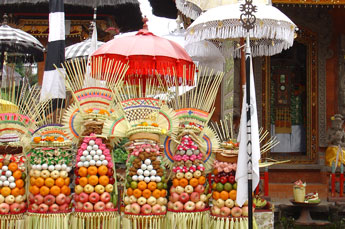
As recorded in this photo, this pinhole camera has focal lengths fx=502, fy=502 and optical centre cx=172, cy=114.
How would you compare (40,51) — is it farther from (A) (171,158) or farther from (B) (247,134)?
(B) (247,134)

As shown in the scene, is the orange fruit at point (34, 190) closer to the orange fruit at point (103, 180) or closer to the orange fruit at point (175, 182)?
the orange fruit at point (103, 180)

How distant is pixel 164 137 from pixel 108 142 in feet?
1.67

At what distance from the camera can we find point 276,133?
884cm

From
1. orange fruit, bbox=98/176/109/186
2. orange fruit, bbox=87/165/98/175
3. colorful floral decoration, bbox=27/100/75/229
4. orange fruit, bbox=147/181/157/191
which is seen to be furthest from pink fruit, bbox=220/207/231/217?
colorful floral decoration, bbox=27/100/75/229

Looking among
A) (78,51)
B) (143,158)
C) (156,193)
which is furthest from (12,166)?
(78,51)

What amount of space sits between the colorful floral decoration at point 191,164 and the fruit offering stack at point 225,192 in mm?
114

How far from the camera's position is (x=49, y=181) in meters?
4.34

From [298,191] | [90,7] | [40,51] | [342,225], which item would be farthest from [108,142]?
[90,7]

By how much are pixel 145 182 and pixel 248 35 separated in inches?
58.9

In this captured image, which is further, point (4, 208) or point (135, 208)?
point (4, 208)

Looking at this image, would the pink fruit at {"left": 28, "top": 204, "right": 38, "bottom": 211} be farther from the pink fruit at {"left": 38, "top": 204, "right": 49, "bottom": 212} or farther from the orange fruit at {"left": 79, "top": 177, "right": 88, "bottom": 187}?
the orange fruit at {"left": 79, "top": 177, "right": 88, "bottom": 187}

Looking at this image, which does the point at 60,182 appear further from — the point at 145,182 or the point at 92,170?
the point at 145,182

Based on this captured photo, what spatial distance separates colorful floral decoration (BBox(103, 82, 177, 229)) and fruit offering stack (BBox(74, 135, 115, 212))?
15 cm

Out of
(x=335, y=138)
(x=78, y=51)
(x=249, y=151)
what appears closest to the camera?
(x=249, y=151)
